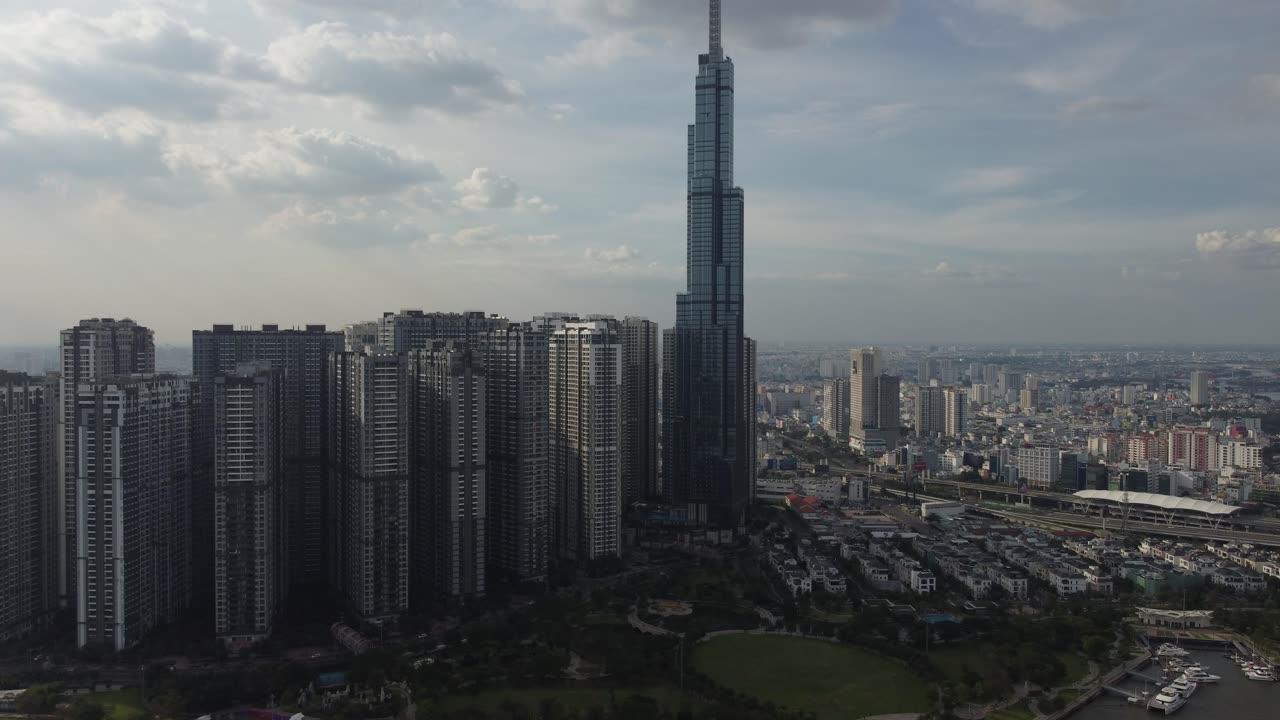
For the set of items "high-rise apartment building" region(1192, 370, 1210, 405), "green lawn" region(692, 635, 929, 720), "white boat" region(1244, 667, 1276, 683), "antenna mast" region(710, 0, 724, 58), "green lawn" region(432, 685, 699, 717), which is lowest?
"white boat" region(1244, 667, 1276, 683)

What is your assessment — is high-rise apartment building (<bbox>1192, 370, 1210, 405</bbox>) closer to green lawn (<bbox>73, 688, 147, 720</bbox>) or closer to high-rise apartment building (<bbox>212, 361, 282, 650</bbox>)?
high-rise apartment building (<bbox>212, 361, 282, 650</bbox>)

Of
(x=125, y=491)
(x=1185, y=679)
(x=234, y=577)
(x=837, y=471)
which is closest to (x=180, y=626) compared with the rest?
(x=234, y=577)

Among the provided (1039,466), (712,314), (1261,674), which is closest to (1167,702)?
(1261,674)

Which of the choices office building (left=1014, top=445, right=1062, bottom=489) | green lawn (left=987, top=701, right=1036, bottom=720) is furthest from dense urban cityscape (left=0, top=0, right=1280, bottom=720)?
office building (left=1014, top=445, right=1062, bottom=489)

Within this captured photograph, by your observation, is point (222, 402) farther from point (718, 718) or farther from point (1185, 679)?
point (1185, 679)

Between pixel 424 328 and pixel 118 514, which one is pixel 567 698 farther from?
pixel 424 328

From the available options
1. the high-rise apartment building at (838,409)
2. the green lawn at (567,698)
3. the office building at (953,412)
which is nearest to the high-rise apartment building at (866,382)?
the high-rise apartment building at (838,409)
